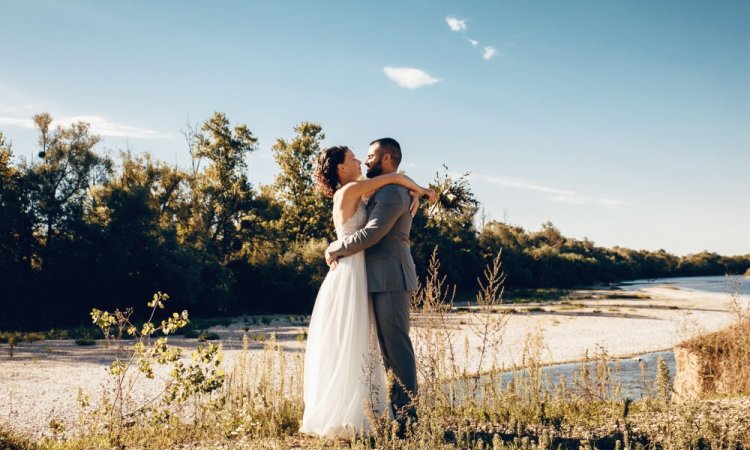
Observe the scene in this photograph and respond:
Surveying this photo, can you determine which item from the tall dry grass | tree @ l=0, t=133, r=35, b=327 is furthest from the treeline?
the tall dry grass

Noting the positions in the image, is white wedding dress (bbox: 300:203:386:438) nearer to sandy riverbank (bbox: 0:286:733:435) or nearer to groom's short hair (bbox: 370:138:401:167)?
groom's short hair (bbox: 370:138:401:167)

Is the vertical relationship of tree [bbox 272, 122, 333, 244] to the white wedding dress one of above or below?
above

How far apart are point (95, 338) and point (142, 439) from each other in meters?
16.7

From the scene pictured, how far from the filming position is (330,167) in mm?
5164

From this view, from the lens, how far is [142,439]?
5047mm

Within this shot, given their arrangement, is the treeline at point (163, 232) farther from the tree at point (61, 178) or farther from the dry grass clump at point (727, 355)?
the dry grass clump at point (727, 355)

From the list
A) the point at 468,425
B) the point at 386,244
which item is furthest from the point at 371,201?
the point at 468,425

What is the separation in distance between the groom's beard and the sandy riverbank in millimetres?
1678

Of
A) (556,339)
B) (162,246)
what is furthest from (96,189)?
(556,339)

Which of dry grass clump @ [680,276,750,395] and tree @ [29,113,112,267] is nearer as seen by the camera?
dry grass clump @ [680,276,750,395]

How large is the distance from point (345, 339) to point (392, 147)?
5.79 feet

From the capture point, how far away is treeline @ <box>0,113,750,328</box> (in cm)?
2461

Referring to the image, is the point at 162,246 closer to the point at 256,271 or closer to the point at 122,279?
the point at 122,279

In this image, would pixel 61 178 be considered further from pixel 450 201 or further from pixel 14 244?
pixel 450 201
